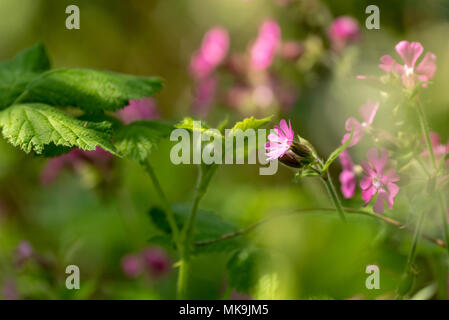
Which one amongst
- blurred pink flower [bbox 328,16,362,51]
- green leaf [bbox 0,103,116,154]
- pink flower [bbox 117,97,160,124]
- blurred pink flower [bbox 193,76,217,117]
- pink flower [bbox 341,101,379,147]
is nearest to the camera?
green leaf [bbox 0,103,116,154]

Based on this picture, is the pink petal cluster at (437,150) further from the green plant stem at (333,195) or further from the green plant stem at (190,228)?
the green plant stem at (190,228)

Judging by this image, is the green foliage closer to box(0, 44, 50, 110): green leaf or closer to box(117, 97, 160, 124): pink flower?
box(0, 44, 50, 110): green leaf

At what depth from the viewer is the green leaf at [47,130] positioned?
64 cm

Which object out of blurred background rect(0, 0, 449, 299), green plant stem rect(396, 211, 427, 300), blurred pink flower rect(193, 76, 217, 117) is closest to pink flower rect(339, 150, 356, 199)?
blurred background rect(0, 0, 449, 299)

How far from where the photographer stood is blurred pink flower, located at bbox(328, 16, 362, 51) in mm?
1388

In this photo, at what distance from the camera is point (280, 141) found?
2.23ft

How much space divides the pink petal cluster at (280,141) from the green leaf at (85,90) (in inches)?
8.3

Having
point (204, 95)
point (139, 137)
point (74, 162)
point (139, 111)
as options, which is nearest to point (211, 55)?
point (204, 95)

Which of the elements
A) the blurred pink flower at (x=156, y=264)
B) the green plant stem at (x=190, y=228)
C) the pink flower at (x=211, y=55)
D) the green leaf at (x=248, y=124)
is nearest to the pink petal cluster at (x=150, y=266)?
the blurred pink flower at (x=156, y=264)

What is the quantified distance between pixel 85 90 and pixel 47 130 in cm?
13

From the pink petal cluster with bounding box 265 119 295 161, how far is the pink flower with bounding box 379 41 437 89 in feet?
0.52

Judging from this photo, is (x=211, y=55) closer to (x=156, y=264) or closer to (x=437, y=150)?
(x=156, y=264)

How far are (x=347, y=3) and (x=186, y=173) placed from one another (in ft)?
3.15
